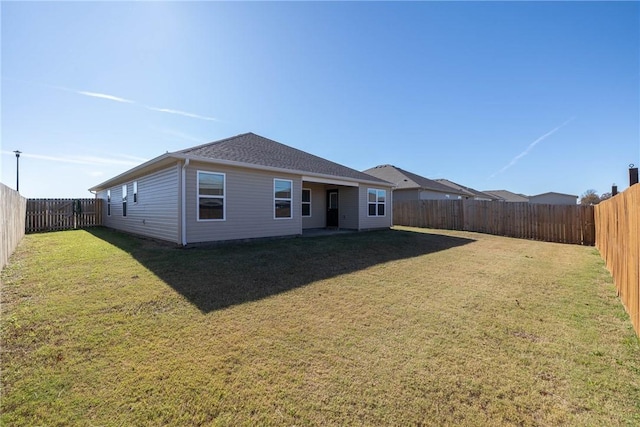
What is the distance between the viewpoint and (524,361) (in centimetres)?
293

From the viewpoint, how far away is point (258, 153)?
36.8 feet

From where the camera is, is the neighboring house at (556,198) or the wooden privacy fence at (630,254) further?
the neighboring house at (556,198)

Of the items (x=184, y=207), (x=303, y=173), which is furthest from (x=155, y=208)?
(x=303, y=173)

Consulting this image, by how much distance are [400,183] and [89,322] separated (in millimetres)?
21729

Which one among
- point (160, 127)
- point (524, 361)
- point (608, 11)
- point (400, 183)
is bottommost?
point (524, 361)

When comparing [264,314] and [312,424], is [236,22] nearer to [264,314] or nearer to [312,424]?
[264,314]

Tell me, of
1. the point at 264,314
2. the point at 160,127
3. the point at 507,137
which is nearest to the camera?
the point at 264,314

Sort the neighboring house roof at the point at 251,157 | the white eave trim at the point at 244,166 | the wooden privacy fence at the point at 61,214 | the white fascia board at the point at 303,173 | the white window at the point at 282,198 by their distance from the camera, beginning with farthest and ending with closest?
1. the wooden privacy fence at the point at 61,214
2. the white window at the point at 282,198
3. the neighboring house roof at the point at 251,157
4. the white fascia board at the point at 303,173
5. the white eave trim at the point at 244,166

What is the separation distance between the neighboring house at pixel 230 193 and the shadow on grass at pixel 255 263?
2.47ft

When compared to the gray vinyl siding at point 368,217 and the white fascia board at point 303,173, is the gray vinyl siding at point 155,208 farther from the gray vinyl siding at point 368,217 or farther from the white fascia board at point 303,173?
the gray vinyl siding at point 368,217

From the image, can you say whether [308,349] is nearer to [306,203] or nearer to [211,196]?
[211,196]

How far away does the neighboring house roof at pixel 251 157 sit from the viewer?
8758mm

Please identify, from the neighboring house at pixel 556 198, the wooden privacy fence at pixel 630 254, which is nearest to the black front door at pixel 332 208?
the wooden privacy fence at pixel 630 254

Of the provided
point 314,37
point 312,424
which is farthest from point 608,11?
point 312,424
